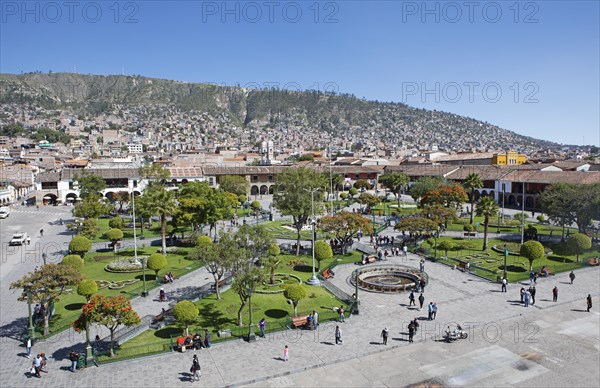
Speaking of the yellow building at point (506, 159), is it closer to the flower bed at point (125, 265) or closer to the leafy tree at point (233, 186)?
the leafy tree at point (233, 186)

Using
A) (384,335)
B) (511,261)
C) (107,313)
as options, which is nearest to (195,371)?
(107,313)

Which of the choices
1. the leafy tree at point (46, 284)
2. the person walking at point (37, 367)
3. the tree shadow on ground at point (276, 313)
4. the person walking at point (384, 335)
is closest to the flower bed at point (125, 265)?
the leafy tree at point (46, 284)

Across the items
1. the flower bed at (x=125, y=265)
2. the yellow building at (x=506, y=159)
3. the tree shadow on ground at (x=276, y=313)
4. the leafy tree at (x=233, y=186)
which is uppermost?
the yellow building at (x=506, y=159)

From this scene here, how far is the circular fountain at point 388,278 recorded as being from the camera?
28.3 metres

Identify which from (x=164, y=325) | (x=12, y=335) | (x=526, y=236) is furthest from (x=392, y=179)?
(x=12, y=335)

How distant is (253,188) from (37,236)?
4758 centimetres

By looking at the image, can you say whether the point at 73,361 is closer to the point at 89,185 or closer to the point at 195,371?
the point at 195,371

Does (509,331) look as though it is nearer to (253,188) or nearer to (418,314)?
(418,314)

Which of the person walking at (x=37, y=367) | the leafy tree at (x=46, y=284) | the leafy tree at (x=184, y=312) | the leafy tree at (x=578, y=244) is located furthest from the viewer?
the leafy tree at (x=578, y=244)

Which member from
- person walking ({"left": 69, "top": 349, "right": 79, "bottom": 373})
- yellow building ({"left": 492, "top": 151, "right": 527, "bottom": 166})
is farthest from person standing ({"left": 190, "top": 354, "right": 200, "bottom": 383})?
yellow building ({"left": 492, "top": 151, "right": 527, "bottom": 166})

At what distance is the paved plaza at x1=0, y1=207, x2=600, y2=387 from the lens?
55.2 feet

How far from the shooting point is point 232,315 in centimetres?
2378

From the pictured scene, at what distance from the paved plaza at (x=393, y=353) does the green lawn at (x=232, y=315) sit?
850 mm

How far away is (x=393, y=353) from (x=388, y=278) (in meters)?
12.7
